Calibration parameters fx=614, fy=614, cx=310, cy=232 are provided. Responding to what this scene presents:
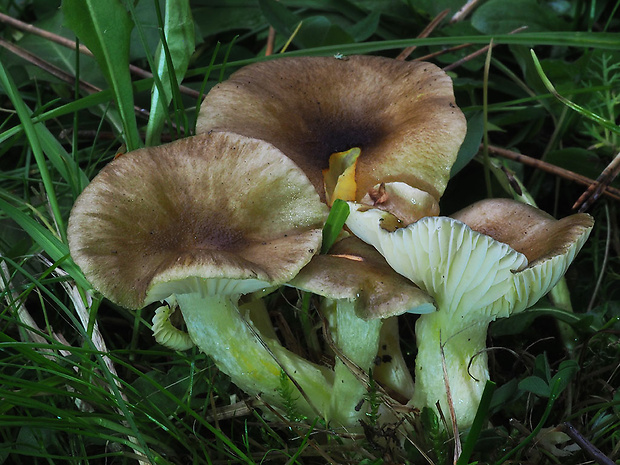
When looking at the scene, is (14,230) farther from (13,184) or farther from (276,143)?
(276,143)

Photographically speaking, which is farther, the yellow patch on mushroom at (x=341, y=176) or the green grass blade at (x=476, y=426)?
the yellow patch on mushroom at (x=341, y=176)

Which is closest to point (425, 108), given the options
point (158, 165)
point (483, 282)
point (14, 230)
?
point (483, 282)

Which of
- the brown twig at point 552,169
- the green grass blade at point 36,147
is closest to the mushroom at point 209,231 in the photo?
the green grass blade at point 36,147

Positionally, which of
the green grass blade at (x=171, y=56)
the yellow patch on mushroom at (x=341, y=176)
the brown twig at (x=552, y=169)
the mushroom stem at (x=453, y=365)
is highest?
the green grass blade at (x=171, y=56)

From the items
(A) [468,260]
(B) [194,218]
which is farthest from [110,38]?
(A) [468,260]

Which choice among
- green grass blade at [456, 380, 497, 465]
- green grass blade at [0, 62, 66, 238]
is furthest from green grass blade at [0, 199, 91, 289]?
green grass blade at [456, 380, 497, 465]

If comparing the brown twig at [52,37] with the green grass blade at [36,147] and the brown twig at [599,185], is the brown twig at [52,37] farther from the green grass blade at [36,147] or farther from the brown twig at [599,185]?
the brown twig at [599,185]
